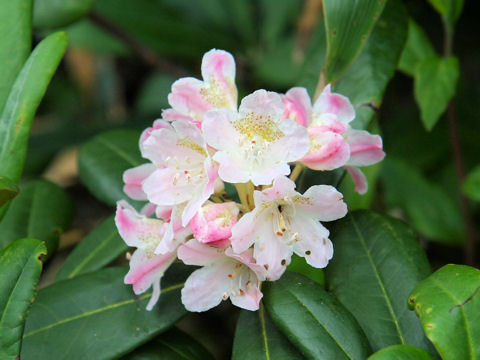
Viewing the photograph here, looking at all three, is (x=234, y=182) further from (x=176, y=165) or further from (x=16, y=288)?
(x=16, y=288)

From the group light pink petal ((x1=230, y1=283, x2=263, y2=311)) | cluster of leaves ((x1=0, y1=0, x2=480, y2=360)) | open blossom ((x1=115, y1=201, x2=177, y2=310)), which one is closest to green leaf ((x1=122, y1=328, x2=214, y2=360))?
cluster of leaves ((x1=0, y1=0, x2=480, y2=360))

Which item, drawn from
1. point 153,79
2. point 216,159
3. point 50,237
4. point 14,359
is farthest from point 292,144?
point 153,79

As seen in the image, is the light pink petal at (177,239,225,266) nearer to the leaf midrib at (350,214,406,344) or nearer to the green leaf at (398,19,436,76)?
the leaf midrib at (350,214,406,344)

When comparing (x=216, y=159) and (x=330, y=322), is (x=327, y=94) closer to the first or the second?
(x=216, y=159)

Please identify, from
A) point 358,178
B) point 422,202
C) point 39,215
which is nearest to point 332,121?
point 358,178

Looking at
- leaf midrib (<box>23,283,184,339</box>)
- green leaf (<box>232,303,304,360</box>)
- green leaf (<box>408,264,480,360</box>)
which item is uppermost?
green leaf (<box>408,264,480,360</box>)


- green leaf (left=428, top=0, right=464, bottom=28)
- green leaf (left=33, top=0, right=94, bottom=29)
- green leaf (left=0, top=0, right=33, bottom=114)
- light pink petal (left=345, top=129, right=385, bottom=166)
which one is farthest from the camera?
green leaf (left=33, top=0, right=94, bottom=29)
